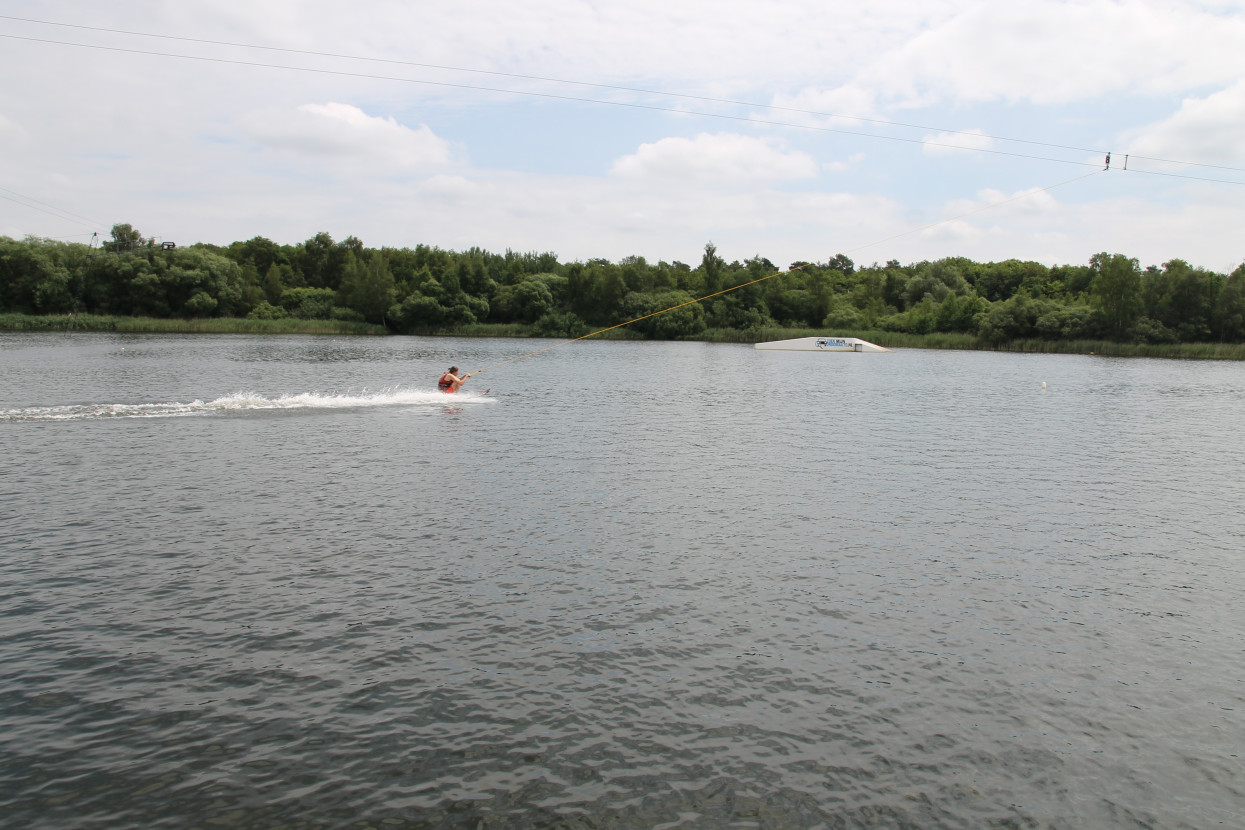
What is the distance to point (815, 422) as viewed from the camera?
3356 cm

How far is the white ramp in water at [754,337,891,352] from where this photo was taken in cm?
10606

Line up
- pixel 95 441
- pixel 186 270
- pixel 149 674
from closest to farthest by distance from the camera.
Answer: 1. pixel 149 674
2. pixel 95 441
3. pixel 186 270

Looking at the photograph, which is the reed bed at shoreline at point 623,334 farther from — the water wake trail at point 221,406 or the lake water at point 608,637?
the lake water at point 608,637

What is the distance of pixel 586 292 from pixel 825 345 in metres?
50.5

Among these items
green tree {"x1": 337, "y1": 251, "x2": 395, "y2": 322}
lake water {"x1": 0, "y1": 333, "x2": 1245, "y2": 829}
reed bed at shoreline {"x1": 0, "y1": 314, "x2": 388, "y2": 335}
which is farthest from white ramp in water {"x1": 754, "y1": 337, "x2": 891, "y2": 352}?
lake water {"x1": 0, "y1": 333, "x2": 1245, "y2": 829}

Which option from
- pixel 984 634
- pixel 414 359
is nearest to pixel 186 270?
pixel 414 359

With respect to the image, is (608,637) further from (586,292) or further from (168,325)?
(586,292)

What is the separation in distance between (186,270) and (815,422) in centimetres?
10848

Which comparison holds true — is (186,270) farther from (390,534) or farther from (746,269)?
(390,534)

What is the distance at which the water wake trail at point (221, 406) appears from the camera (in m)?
28.9

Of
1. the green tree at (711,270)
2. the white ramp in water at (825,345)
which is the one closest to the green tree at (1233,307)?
the white ramp in water at (825,345)

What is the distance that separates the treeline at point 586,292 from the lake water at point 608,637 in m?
79.2

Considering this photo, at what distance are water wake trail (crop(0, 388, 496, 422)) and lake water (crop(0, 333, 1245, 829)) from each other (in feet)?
12.8

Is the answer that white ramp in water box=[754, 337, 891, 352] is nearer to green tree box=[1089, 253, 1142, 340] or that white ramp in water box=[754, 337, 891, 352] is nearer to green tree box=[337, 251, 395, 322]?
green tree box=[1089, 253, 1142, 340]
